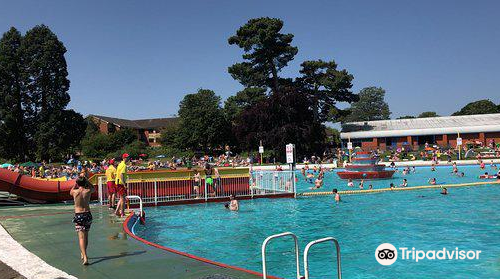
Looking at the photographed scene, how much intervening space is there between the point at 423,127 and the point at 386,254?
6581 centimetres

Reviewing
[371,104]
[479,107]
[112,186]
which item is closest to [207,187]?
[112,186]

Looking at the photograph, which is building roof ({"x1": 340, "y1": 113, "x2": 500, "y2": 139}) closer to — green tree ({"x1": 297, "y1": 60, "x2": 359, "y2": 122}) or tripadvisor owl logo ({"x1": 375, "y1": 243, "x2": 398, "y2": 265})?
green tree ({"x1": 297, "y1": 60, "x2": 359, "y2": 122})

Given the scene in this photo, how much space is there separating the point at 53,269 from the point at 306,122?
55948mm

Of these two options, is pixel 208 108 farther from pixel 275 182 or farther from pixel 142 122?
pixel 275 182

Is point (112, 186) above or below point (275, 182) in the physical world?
above

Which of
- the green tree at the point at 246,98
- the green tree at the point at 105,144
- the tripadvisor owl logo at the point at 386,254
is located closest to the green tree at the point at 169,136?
the green tree at the point at 105,144

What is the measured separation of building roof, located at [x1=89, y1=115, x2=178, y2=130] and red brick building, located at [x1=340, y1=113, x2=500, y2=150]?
59702 millimetres

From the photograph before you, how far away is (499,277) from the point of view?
9930 mm

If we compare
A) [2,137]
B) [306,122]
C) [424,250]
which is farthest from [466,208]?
[2,137]

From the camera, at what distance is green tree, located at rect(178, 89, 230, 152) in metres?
78.6

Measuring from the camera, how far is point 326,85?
72938mm

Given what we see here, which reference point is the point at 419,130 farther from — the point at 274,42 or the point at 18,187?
the point at 18,187

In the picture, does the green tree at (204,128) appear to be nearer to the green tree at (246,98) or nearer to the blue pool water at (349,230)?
the green tree at (246,98)

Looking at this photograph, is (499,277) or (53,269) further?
(499,277)
